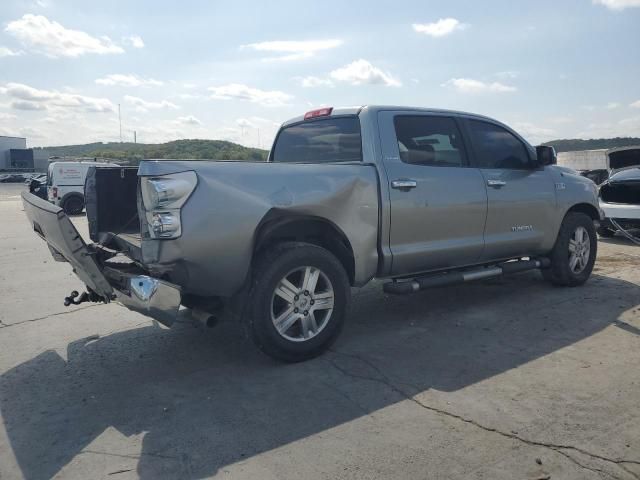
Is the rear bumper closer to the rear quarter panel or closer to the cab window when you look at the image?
the rear quarter panel

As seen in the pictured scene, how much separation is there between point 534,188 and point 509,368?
258 centimetres

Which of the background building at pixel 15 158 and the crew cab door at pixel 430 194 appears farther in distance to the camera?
the background building at pixel 15 158

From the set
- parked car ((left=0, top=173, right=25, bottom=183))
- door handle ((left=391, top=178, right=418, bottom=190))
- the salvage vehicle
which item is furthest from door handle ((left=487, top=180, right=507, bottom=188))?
parked car ((left=0, top=173, right=25, bottom=183))

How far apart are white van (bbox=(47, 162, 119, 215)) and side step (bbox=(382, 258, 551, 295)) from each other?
1691 cm

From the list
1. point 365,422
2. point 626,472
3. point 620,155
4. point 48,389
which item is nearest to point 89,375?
point 48,389

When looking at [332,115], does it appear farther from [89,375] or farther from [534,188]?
[89,375]

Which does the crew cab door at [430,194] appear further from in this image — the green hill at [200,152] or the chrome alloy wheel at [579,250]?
the chrome alloy wheel at [579,250]

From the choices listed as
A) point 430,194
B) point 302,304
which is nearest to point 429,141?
point 430,194

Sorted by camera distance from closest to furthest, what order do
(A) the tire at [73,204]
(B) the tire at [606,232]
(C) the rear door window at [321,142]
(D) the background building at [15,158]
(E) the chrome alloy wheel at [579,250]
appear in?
1. (C) the rear door window at [321,142]
2. (E) the chrome alloy wheel at [579,250]
3. (B) the tire at [606,232]
4. (A) the tire at [73,204]
5. (D) the background building at [15,158]

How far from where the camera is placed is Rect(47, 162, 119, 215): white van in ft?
62.7

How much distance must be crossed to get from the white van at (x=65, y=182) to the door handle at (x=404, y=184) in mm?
16932

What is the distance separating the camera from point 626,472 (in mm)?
2713

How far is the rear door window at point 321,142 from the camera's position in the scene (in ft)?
16.0

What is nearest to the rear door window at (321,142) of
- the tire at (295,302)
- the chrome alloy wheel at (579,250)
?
the tire at (295,302)
